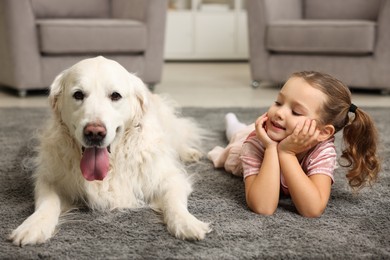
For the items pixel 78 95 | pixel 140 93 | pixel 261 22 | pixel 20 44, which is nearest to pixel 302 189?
pixel 140 93

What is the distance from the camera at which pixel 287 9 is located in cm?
508

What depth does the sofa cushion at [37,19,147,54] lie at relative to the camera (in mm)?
4250

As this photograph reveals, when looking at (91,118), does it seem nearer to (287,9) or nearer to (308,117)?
(308,117)

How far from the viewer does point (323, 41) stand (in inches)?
179

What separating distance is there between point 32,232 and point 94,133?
0.35 metres

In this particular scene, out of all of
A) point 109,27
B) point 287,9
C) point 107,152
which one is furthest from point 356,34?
point 107,152

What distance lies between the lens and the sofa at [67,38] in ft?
13.8

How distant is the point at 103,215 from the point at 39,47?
294 centimetres

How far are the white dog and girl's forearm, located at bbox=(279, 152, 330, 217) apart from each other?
337 millimetres

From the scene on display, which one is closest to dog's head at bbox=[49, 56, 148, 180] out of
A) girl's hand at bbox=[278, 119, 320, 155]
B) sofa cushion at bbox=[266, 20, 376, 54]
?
girl's hand at bbox=[278, 119, 320, 155]

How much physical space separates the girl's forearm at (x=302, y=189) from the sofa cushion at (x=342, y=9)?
3793 mm

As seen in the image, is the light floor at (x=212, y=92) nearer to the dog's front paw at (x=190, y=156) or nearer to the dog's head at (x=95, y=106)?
the dog's front paw at (x=190, y=156)

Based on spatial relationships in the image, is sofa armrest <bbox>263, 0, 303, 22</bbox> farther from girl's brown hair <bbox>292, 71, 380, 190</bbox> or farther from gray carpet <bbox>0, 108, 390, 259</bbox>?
girl's brown hair <bbox>292, 71, 380, 190</bbox>

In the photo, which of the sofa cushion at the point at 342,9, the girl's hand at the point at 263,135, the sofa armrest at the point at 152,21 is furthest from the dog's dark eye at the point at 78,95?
the sofa cushion at the point at 342,9
